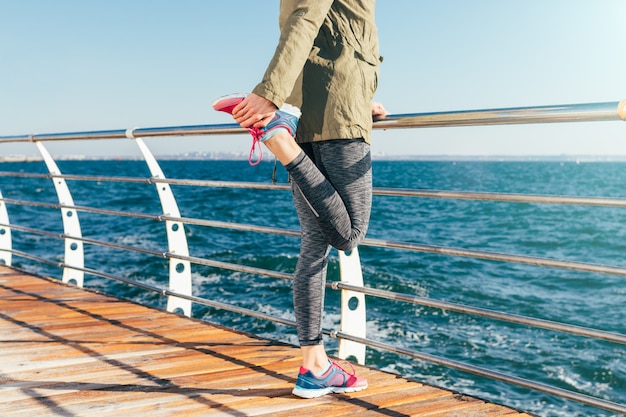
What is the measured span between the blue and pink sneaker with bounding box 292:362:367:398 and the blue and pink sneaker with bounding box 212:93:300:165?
0.81 m

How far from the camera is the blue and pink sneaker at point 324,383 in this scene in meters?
1.98

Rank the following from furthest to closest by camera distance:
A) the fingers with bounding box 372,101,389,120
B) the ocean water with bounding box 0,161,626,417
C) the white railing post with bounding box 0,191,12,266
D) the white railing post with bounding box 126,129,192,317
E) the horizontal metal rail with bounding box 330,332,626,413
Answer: the ocean water with bounding box 0,161,626,417
the white railing post with bounding box 0,191,12,266
the white railing post with bounding box 126,129,192,317
the fingers with bounding box 372,101,389,120
the horizontal metal rail with bounding box 330,332,626,413

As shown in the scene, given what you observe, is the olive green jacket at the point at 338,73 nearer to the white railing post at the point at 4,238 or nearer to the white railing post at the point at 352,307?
the white railing post at the point at 352,307

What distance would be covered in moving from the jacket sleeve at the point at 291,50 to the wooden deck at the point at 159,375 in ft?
3.20

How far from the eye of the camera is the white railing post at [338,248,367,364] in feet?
7.72

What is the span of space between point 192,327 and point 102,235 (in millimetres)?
14770

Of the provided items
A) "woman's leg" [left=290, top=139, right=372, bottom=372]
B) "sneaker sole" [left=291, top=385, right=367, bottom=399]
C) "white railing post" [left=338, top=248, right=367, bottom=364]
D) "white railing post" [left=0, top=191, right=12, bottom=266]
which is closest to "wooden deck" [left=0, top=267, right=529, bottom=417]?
"sneaker sole" [left=291, top=385, right=367, bottom=399]

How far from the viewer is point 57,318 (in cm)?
311

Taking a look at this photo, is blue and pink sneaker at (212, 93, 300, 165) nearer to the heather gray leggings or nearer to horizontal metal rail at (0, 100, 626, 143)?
the heather gray leggings

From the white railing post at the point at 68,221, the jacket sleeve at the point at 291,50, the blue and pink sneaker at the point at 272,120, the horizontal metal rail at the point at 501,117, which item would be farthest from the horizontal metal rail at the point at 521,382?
the white railing post at the point at 68,221

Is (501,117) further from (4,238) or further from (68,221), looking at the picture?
(4,238)

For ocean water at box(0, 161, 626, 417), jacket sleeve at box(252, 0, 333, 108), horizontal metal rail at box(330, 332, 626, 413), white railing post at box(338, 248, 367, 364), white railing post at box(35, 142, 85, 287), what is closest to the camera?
jacket sleeve at box(252, 0, 333, 108)

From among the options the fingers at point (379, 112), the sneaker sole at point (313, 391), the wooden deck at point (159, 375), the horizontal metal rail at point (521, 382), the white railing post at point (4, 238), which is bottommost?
the wooden deck at point (159, 375)

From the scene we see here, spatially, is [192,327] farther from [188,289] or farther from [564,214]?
[564,214]
